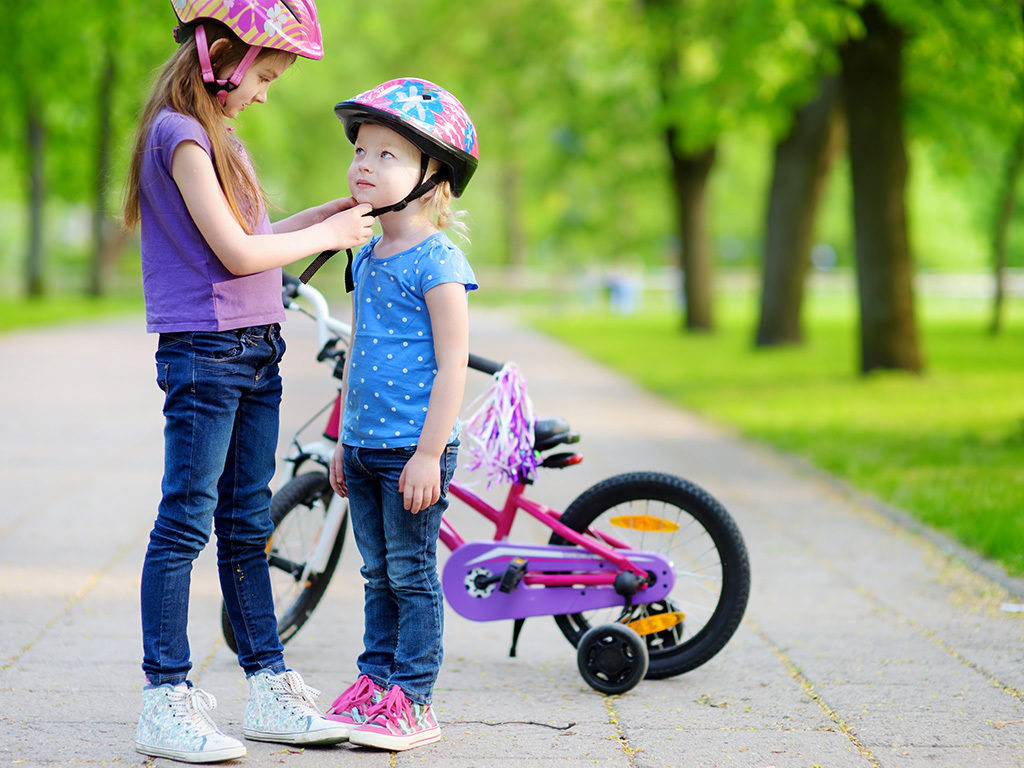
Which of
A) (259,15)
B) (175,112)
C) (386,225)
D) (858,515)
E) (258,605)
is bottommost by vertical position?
(858,515)

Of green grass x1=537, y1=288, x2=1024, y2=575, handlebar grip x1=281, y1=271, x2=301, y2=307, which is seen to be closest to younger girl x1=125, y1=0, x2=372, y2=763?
handlebar grip x1=281, y1=271, x2=301, y2=307

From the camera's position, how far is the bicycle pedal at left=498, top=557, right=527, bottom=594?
4.03 m

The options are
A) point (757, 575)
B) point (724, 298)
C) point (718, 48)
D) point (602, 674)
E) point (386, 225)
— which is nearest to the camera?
point (386, 225)

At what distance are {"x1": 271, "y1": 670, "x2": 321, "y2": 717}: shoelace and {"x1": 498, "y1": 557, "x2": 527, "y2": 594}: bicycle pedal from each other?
2.44 ft

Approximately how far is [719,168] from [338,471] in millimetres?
26702

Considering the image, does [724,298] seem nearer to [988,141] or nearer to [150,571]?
[988,141]

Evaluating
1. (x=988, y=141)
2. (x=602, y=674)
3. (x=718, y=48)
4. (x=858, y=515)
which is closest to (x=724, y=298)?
(x=988, y=141)

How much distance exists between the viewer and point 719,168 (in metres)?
29.3

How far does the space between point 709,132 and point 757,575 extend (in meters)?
11.9

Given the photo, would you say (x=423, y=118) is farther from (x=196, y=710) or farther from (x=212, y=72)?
(x=196, y=710)

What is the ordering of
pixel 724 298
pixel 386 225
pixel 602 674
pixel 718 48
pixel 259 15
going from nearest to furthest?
pixel 259 15 → pixel 386 225 → pixel 602 674 → pixel 718 48 → pixel 724 298

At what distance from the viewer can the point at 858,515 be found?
707cm

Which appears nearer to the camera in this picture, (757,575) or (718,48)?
(757,575)

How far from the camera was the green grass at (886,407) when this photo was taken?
7.12m
